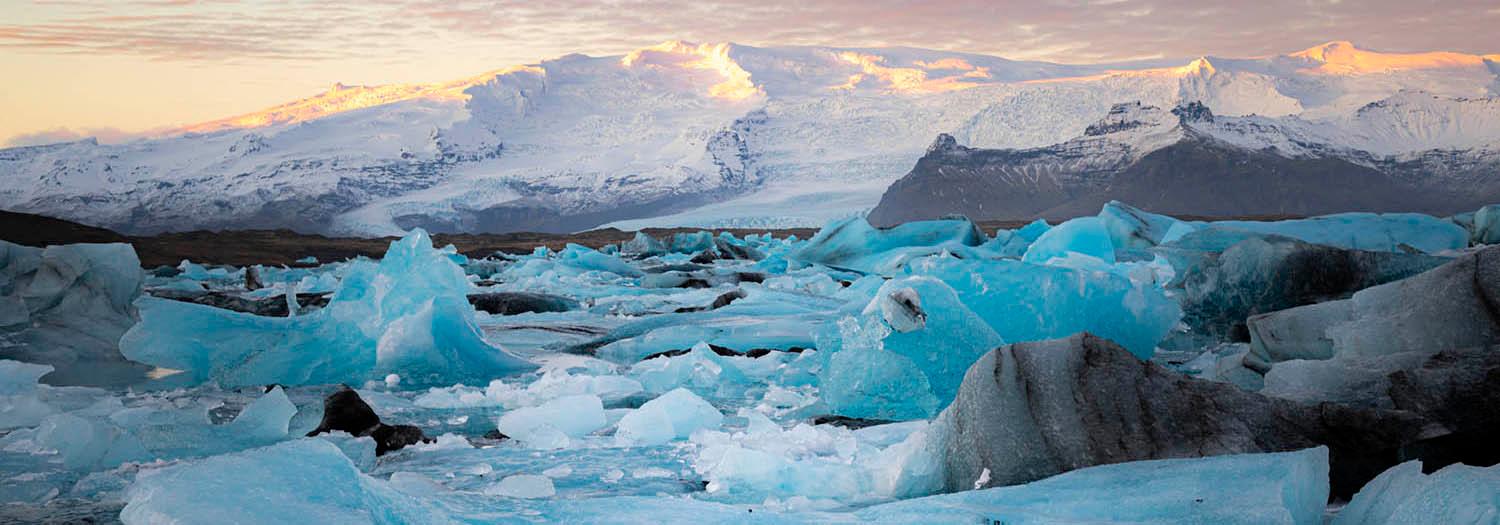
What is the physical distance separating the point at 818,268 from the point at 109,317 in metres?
8.79

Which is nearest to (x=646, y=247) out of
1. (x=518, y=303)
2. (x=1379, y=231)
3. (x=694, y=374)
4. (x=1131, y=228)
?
(x=1131, y=228)

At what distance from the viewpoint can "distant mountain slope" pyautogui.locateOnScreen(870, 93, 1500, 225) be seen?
373ft

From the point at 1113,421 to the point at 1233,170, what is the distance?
131440 mm

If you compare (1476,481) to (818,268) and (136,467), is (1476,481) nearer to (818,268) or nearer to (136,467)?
(136,467)

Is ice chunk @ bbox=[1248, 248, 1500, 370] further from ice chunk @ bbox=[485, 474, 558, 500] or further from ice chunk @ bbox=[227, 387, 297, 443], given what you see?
ice chunk @ bbox=[227, 387, 297, 443]

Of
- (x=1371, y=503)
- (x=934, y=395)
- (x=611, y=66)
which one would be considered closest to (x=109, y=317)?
(x=934, y=395)

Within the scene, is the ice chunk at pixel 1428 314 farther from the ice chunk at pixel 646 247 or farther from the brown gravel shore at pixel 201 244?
the brown gravel shore at pixel 201 244

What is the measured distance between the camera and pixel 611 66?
122375 millimetres

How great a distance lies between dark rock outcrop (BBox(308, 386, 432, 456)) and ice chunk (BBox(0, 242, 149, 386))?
10.6 feet

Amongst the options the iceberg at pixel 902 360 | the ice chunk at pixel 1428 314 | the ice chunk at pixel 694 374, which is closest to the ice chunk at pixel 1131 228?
the ice chunk at pixel 694 374

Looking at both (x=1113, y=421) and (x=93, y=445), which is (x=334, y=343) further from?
(x=1113, y=421)

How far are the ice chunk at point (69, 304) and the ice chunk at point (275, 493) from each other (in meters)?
5.11

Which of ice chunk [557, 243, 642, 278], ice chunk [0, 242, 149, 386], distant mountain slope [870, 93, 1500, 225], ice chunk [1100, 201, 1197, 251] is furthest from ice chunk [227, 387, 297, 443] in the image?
distant mountain slope [870, 93, 1500, 225]

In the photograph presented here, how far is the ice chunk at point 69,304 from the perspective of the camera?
6.70 metres
